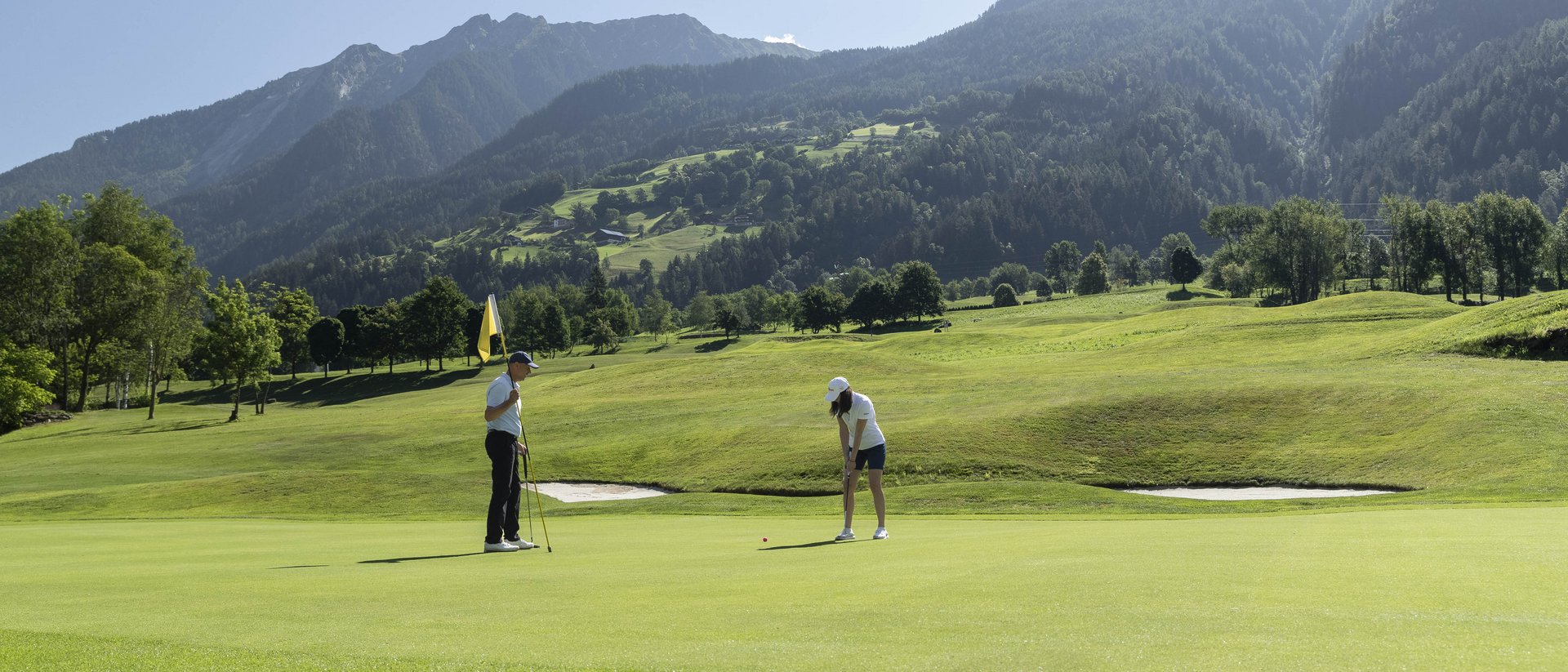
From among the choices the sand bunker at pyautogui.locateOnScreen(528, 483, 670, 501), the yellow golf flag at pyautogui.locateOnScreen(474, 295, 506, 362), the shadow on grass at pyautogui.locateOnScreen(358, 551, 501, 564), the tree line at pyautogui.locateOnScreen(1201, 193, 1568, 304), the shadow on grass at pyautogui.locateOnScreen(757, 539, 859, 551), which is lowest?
the sand bunker at pyautogui.locateOnScreen(528, 483, 670, 501)

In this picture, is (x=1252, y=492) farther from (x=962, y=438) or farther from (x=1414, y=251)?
(x=1414, y=251)

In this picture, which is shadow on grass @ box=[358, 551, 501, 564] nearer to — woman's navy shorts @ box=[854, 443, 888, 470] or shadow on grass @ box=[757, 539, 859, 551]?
shadow on grass @ box=[757, 539, 859, 551]

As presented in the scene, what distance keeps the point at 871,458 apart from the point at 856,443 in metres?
0.47

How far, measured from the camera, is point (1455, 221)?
119m

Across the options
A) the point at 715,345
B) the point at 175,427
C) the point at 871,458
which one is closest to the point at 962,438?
the point at 871,458

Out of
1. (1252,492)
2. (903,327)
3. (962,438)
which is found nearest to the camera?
(1252,492)

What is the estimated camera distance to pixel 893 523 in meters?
24.5

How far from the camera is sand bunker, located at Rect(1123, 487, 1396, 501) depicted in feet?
101

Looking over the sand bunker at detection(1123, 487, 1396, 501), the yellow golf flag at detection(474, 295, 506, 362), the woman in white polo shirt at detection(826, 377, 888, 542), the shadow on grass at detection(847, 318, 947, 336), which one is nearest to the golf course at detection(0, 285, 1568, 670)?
the sand bunker at detection(1123, 487, 1396, 501)

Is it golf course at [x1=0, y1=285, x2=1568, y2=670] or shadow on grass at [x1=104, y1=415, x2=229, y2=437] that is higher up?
golf course at [x1=0, y1=285, x2=1568, y2=670]

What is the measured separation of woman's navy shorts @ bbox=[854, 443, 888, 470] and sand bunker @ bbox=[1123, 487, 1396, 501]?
1603cm

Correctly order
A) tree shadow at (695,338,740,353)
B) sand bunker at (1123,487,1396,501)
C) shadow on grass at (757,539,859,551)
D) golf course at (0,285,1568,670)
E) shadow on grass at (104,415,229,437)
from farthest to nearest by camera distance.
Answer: tree shadow at (695,338,740,353) < shadow on grass at (104,415,229,437) < sand bunker at (1123,487,1396,501) < shadow on grass at (757,539,859,551) < golf course at (0,285,1568,670)

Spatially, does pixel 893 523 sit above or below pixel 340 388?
above

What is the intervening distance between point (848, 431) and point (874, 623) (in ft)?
35.9
